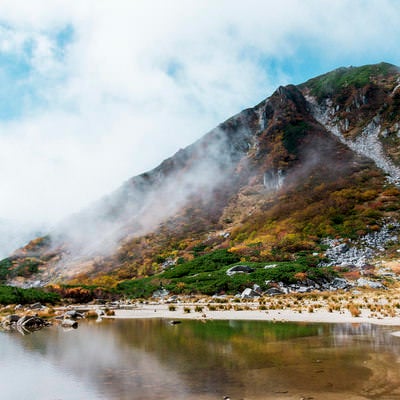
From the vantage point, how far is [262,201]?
109 m

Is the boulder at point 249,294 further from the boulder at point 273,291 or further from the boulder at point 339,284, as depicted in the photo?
the boulder at point 339,284

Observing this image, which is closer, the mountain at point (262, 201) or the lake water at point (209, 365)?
the lake water at point (209, 365)

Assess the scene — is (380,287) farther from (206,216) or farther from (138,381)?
(206,216)

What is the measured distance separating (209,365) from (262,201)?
98.2 meters

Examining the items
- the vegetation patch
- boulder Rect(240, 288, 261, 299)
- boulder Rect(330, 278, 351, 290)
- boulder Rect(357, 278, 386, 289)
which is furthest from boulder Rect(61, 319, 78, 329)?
boulder Rect(357, 278, 386, 289)

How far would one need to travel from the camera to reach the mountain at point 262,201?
68812 millimetres

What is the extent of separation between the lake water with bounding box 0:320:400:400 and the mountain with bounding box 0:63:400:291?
116ft

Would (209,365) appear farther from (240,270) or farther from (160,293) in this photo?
(160,293)

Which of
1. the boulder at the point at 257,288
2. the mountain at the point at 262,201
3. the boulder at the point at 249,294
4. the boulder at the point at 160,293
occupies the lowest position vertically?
the boulder at the point at 160,293

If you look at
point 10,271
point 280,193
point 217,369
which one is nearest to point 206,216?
point 280,193

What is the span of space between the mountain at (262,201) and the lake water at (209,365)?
116 ft

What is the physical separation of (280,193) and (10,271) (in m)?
85.3

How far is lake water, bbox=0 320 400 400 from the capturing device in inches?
373

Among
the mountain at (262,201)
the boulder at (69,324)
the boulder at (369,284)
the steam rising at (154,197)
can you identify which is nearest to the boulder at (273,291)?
the mountain at (262,201)
